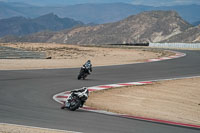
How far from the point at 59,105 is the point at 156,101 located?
12.4 ft

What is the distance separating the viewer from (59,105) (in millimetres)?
14617

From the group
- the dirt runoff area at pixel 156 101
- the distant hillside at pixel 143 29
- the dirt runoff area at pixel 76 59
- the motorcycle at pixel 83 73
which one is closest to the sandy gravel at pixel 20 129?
the dirt runoff area at pixel 156 101

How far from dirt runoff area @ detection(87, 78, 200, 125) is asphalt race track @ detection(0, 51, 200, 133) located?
4.97 feet

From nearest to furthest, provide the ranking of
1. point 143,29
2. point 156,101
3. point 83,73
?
point 156,101, point 83,73, point 143,29

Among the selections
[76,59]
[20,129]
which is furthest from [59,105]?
[76,59]

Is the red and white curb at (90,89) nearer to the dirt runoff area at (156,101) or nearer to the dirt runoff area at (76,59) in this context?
the dirt runoff area at (156,101)

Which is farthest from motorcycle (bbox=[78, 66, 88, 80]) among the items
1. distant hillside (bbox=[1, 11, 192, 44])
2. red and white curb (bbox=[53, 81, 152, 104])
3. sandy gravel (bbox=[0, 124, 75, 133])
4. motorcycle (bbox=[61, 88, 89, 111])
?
distant hillside (bbox=[1, 11, 192, 44])

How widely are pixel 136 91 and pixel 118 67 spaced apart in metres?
11.1

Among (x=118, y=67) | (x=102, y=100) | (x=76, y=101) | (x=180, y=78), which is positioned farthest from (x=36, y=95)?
(x=118, y=67)

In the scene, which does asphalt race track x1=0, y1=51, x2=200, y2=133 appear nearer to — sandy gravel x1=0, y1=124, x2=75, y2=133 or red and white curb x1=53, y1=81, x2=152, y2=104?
red and white curb x1=53, y1=81, x2=152, y2=104

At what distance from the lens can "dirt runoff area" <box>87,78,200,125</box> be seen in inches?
556

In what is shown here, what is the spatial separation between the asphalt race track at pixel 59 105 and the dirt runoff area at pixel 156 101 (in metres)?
1.51

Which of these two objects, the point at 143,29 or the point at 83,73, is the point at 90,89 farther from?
the point at 143,29

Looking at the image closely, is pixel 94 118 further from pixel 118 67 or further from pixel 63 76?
pixel 118 67
